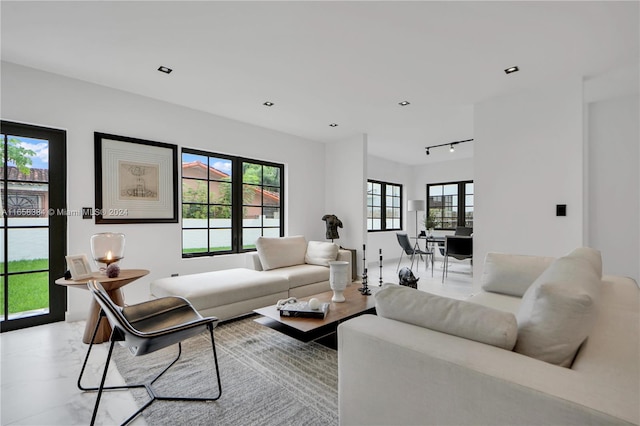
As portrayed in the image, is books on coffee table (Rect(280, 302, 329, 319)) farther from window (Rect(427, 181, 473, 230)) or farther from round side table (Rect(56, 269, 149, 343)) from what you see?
window (Rect(427, 181, 473, 230))

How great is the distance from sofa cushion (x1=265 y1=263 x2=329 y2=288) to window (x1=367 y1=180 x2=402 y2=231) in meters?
3.45

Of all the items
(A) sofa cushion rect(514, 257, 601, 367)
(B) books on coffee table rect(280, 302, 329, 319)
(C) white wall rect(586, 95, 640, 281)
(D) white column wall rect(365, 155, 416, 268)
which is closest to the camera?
(A) sofa cushion rect(514, 257, 601, 367)

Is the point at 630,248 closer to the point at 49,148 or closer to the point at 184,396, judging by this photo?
the point at 184,396

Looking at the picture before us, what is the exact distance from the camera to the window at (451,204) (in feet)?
24.6

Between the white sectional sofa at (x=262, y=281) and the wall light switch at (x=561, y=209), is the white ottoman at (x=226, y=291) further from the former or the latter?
the wall light switch at (x=561, y=209)

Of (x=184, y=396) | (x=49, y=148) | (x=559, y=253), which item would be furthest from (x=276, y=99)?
(x=559, y=253)

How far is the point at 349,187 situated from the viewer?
539 cm

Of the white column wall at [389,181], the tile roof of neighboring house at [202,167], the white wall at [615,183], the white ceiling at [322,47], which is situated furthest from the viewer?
the white column wall at [389,181]

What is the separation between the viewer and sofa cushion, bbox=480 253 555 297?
237 centimetres

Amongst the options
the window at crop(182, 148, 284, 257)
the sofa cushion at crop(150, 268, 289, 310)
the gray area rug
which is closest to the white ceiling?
the window at crop(182, 148, 284, 257)

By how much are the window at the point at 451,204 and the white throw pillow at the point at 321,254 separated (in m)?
4.12

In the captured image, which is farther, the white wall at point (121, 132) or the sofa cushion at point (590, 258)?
the white wall at point (121, 132)

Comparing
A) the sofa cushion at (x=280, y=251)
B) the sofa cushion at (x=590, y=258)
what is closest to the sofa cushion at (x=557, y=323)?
the sofa cushion at (x=590, y=258)

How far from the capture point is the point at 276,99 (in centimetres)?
371
